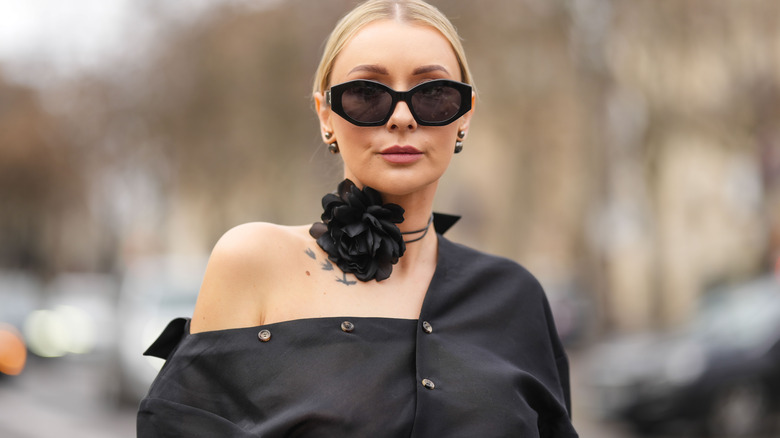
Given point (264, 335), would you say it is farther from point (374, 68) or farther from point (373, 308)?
point (374, 68)

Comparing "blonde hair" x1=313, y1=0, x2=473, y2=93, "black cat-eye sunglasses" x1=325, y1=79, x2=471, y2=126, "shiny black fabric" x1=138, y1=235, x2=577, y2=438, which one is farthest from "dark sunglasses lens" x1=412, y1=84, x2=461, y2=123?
"shiny black fabric" x1=138, y1=235, x2=577, y2=438

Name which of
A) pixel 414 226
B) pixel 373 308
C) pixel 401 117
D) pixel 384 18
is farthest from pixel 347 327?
pixel 384 18

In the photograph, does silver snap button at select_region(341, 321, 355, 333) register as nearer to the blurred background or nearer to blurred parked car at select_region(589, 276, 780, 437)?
the blurred background

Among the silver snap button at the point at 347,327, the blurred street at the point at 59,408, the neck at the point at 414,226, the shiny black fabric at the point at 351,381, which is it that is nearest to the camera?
the shiny black fabric at the point at 351,381

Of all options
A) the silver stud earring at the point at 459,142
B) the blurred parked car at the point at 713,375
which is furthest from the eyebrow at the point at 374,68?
the blurred parked car at the point at 713,375

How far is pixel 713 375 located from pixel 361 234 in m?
7.66

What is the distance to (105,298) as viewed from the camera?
26.0 meters

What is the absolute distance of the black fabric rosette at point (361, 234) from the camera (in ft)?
7.21

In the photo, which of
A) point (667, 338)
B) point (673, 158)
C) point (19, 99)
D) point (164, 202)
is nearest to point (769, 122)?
point (673, 158)

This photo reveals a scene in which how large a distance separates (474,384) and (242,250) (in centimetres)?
62

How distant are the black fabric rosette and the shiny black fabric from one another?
0.43 ft

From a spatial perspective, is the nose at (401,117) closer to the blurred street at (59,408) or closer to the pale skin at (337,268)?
the pale skin at (337,268)

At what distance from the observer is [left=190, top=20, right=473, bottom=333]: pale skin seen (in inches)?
82.3

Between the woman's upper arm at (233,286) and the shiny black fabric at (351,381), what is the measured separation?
36 mm
